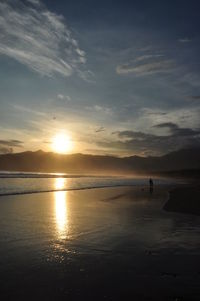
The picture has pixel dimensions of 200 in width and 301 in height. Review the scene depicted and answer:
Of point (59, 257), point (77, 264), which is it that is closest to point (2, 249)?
point (59, 257)

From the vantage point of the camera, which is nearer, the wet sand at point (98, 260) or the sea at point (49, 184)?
the wet sand at point (98, 260)

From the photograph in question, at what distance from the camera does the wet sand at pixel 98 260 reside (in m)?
7.32

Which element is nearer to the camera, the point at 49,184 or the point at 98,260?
the point at 98,260

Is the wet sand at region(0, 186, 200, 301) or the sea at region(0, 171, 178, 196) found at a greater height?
the sea at region(0, 171, 178, 196)

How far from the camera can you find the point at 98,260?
9.75 meters

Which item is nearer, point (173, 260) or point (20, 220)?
point (173, 260)

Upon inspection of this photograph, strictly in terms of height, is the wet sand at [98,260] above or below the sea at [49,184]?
below

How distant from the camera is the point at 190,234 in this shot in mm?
13805

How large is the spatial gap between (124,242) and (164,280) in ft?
14.1

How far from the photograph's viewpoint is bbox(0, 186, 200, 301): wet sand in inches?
288

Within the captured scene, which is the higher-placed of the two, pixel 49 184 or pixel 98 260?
pixel 49 184

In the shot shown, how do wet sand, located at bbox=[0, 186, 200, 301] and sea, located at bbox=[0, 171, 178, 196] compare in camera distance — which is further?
sea, located at bbox=[0, 171, 178, 196]

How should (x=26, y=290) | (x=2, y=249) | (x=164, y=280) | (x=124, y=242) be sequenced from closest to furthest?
(x=26, y=290) → (x=164, y=280) → (x=2, y=249) → (x=124, y=242)

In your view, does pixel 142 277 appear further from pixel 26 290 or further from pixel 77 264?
pixel 26 290
